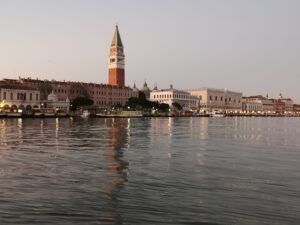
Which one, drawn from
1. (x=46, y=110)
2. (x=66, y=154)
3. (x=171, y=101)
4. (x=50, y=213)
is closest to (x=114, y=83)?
(x=171, y=101)

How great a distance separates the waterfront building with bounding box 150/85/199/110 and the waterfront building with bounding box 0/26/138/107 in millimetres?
17045

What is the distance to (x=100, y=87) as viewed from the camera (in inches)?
5768

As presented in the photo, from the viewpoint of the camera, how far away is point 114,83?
159m

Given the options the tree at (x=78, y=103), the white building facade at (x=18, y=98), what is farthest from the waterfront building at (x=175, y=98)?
→ the white building facade at (x=18, y=98)

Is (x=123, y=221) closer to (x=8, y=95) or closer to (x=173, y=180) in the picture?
(x=173, y=180)

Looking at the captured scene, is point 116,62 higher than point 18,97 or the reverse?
higher

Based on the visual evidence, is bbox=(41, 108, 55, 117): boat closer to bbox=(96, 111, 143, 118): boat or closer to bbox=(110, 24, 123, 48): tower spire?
bbox=(96, 111, 143, 118): boat

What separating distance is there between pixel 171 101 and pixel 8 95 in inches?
3101

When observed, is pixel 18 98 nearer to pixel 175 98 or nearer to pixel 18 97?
pixel 18 97

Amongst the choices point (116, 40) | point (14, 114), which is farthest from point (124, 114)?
point (116, 40)

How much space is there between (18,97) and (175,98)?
77.8m

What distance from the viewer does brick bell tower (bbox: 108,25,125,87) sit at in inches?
6275

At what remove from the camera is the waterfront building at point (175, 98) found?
564ft

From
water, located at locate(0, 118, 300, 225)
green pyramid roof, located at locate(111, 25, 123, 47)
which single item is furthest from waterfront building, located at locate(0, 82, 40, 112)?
water, located at locate(0, 118, 300, 225)
